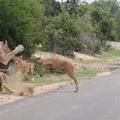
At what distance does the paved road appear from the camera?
48.6 feet

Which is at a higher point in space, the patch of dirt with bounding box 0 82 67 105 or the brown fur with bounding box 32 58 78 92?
the brown fur with bounding box 32 58 78 92

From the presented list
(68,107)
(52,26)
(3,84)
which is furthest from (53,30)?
(68,107)

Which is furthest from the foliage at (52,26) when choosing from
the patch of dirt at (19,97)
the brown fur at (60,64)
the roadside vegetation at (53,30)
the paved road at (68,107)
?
the paved road at (68,107)

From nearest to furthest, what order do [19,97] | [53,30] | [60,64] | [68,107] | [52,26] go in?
[68,107]
[19,97]
[60,64]
[53,30]
[52,26]

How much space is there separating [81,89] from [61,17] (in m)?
31.1

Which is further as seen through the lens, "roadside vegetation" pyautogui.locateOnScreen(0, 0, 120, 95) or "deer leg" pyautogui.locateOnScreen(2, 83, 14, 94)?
"roadside vegetation" pyautogui.locateOnScreen(0, 0, 120, 95)

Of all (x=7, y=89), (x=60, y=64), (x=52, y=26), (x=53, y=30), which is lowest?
(x=53, y=30)

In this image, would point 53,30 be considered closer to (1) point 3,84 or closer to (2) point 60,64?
(2) point 60,64

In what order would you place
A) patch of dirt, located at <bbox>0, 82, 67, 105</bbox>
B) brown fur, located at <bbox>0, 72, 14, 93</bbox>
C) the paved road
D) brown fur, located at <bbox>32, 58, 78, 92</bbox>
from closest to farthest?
the paved road < patch of dirt, located at <bbox>0, 82, 67, 105</bbox> < brown fur, located at <bbox>0, 72, 14, 93</bbox> < brown fur, located at <bbox>32, 58, 78, 92</bbox>

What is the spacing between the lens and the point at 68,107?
1708cm

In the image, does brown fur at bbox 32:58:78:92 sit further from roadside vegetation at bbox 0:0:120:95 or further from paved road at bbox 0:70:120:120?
roadside vegetation at bbox 0:0:120:95

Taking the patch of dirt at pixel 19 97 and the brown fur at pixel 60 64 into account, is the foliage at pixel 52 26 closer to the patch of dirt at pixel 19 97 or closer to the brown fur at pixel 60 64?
the patch of dirt at pixel 19 97

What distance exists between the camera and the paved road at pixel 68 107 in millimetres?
14828

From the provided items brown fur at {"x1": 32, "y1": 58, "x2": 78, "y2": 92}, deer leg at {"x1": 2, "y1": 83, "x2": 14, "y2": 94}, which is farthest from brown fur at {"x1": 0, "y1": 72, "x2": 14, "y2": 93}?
brown fur at {"x1": 32, "y1": 58, "x2": 78, "y2": 92}
